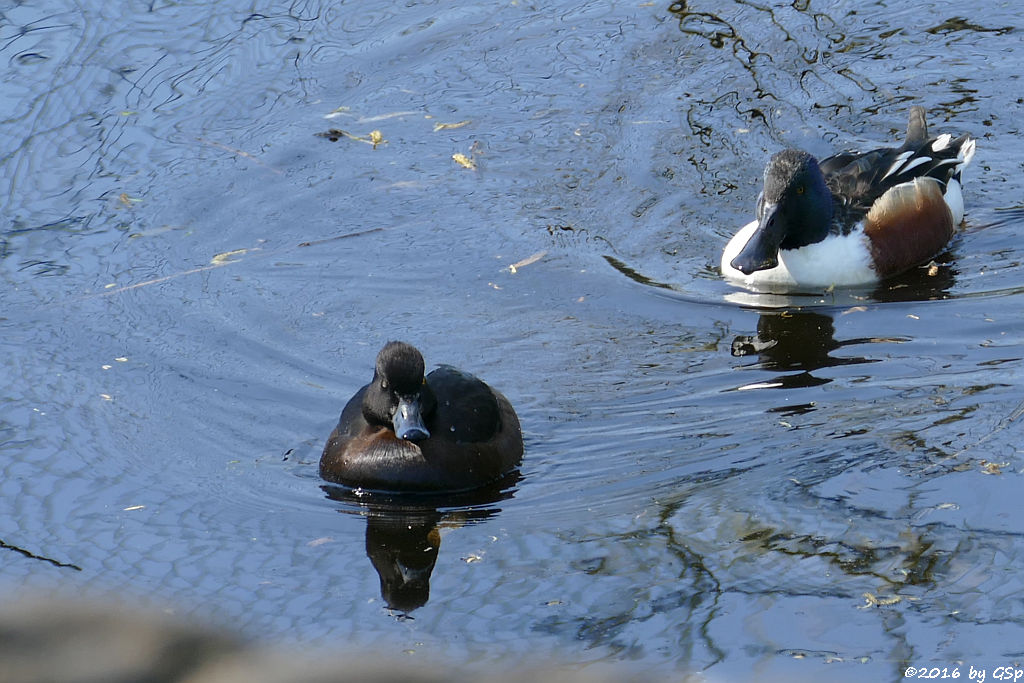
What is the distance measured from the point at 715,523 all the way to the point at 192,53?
7261 mm

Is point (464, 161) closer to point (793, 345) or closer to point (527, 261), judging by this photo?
point (527, 261)

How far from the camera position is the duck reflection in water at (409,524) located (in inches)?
234

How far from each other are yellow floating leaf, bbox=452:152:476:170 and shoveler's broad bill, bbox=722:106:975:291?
2.06 m

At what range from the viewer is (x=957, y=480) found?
6.17 meters

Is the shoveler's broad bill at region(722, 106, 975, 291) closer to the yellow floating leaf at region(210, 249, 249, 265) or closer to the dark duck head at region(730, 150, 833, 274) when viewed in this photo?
the dark duck head at region(730, 150, 833, 274)

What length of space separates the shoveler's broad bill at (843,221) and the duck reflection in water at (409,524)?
9.16 feet

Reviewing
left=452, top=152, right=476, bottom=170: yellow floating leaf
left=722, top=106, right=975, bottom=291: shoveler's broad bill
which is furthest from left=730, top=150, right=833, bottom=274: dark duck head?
left=452, top=152, right=476, bottom=170: yellow floating leaf

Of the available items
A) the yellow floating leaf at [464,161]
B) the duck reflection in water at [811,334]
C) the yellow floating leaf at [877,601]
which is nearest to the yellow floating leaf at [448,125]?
the yellow floating leaf at [464,161]

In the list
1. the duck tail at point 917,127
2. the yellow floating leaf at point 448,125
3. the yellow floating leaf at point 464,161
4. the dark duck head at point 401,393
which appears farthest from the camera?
the yellow floating leaf at point 448,125

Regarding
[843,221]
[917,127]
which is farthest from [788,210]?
[917,127]

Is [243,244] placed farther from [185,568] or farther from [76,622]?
[76,622]

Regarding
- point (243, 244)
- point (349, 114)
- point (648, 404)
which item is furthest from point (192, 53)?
point (648, 404)

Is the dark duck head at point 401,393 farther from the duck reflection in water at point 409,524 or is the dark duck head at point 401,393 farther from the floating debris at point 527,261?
Result: the floating debris at point 527,261

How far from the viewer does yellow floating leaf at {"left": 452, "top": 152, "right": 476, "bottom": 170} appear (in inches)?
393
